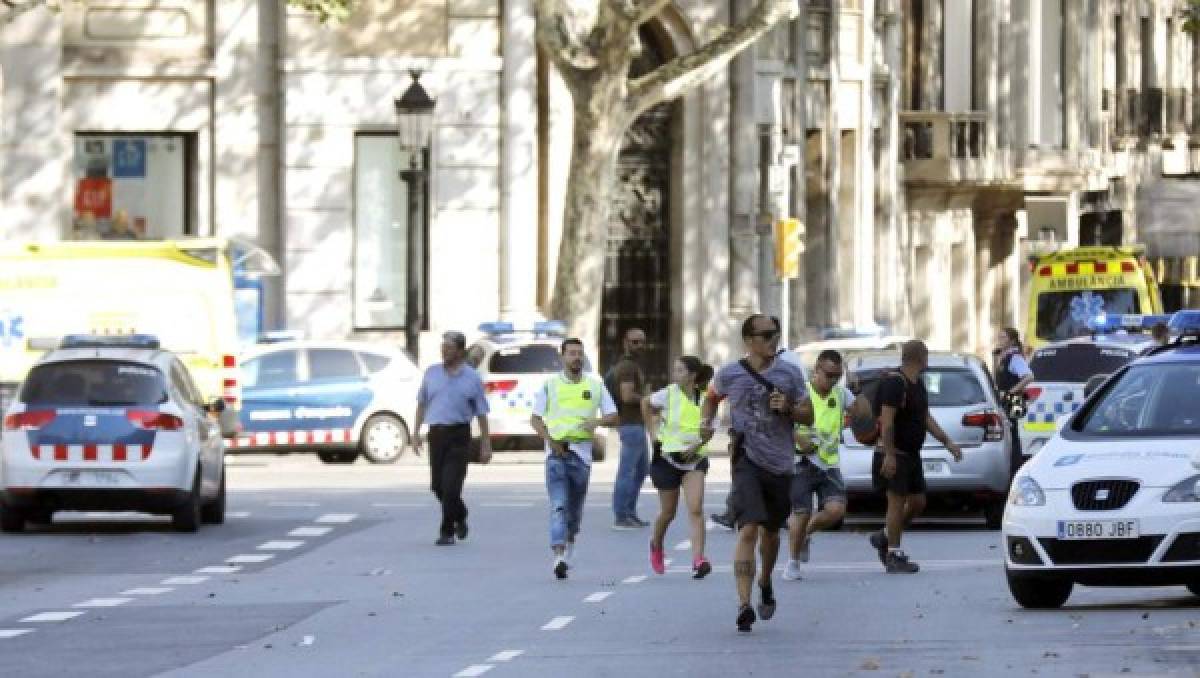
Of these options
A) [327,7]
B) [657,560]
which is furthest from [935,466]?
[327,7]

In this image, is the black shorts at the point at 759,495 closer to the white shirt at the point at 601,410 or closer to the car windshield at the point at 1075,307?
the white shirt at the point at 601,410

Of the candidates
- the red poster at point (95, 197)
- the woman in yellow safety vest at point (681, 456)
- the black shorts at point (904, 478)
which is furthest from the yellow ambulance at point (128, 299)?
the black shorts at point (904, 478)

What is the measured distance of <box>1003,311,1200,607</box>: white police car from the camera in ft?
61.5

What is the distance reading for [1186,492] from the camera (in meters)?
18.8

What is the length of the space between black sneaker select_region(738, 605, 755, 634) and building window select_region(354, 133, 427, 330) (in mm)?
29549

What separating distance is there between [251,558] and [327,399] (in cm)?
1392

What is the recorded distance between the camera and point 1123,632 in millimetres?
17812

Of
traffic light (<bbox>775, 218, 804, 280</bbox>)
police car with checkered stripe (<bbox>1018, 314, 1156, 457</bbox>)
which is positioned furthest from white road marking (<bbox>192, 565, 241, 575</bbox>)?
traffic light (<bbox>775, 218, 804, 280</bbox>)

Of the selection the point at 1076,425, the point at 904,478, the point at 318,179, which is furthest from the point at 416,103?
the point at 1076,425

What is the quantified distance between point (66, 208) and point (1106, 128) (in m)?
29.4

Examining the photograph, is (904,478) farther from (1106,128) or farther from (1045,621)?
(1106,128)

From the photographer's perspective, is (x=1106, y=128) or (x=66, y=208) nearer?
(x=66, y=208)

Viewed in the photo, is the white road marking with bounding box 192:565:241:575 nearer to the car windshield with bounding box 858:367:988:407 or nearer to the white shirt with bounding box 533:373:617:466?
the white shirt with bounding box 533:373:617:466

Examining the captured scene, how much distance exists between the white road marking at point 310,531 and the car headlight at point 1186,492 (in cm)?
1154
